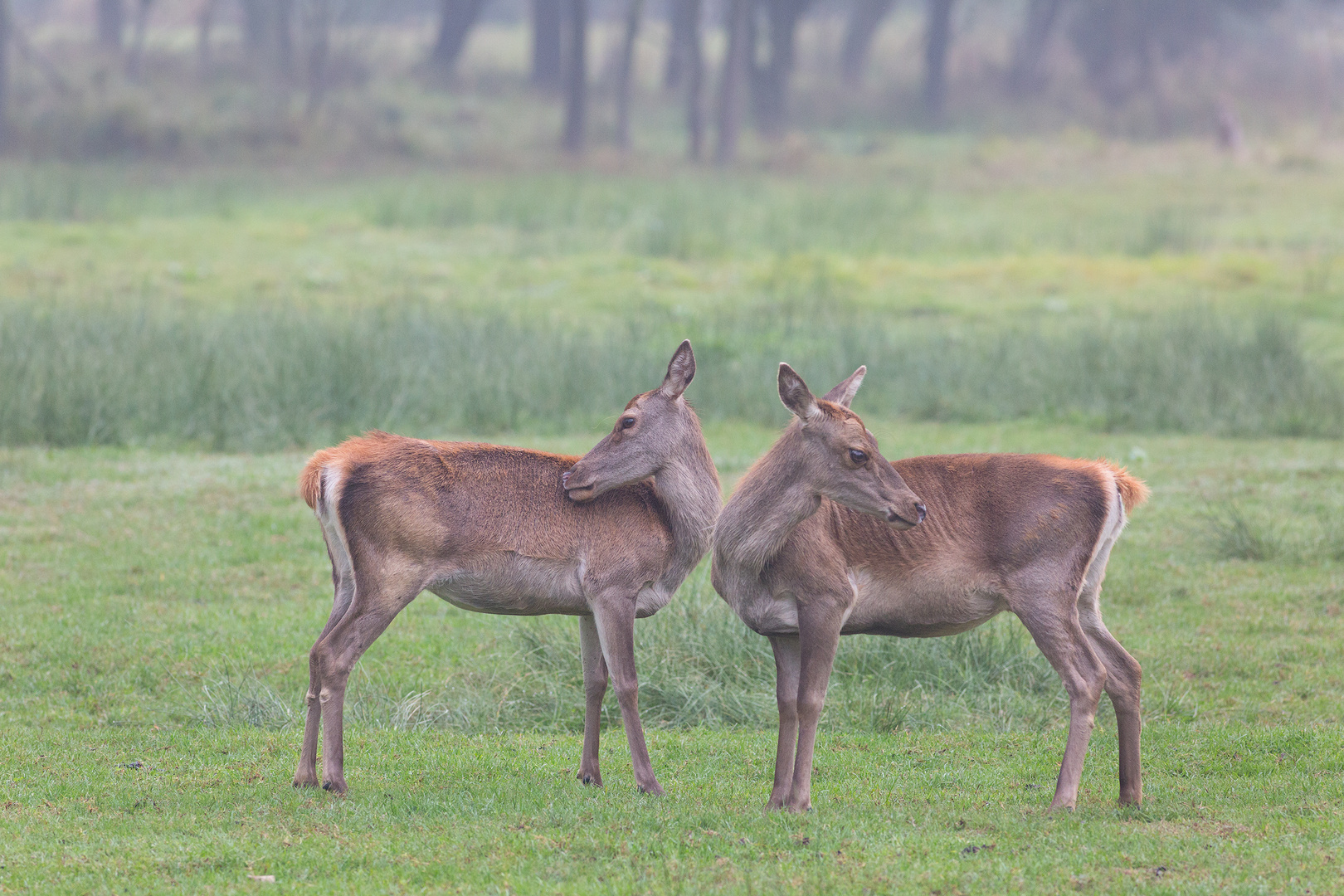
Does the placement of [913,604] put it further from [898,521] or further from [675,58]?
[675,58]

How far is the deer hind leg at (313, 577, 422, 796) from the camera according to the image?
5652mm

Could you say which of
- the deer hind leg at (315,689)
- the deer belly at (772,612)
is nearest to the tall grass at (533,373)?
the deer hind leg at (315,689)

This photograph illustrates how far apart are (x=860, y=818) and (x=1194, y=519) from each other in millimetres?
6044

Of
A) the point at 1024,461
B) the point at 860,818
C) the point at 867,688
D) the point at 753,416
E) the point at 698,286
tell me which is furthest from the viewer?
the point at 698,286

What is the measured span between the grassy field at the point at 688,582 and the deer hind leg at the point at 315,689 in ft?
0.56

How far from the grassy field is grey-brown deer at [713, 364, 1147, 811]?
0.44m

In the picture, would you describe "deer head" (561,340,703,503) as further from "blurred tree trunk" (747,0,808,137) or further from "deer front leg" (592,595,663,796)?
"blurred tree trunk" (747,0,808,137)

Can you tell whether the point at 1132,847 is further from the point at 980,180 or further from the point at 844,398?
the point at 980,180

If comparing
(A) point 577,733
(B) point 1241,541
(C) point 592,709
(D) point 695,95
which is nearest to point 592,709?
(C) point 592,709

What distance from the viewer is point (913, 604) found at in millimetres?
5781

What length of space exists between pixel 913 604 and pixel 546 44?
42.7 meters

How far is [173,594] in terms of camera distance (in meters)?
9.12

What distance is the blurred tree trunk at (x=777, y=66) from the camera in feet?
140

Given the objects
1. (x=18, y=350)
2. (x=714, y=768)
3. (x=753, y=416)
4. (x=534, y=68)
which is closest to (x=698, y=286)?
(x=753, y=416)
